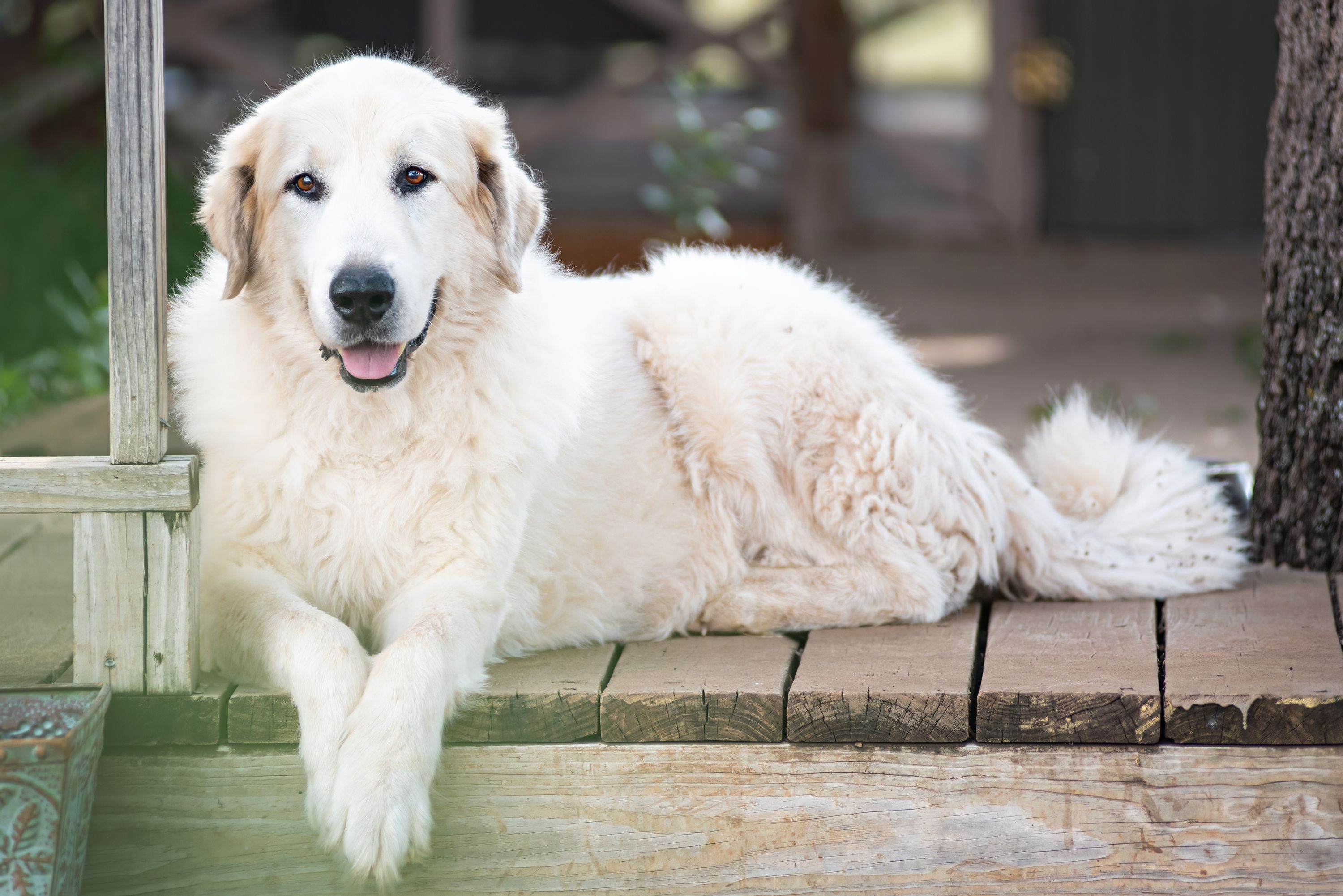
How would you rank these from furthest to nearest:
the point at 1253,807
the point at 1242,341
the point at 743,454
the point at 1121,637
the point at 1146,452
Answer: the point at 1242,341, the point at 1146,452, the point at 743,454, the point at 1121,637, the point at 1253,807

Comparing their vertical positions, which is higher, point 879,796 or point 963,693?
point 963,693

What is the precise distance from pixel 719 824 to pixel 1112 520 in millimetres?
1456

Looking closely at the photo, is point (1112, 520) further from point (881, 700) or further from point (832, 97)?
point (832, 97)

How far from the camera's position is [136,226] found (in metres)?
2.48

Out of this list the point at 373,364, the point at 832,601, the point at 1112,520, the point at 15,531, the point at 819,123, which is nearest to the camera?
the point at 373,364

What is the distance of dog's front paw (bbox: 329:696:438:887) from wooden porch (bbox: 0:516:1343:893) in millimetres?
214

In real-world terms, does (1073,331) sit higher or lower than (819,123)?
lower

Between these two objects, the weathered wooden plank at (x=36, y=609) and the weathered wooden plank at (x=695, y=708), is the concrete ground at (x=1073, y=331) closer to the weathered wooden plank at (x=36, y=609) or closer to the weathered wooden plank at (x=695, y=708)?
the weathered wooden plank at (x=36, y=609)

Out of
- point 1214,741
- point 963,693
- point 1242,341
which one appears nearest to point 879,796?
point 963,693

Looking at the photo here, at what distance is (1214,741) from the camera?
2.54 meters

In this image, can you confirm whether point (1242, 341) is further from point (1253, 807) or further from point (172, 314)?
point (172, 314)

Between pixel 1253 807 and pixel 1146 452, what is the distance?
1.35m

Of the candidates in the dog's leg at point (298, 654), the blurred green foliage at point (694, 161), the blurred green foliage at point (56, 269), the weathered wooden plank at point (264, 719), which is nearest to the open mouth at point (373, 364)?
the dog's leg at point (298, 654)

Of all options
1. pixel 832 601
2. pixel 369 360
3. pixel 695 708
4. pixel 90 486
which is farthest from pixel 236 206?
pixel 832 601
